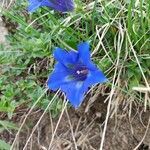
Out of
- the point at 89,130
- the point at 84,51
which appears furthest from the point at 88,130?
the point at 84,51

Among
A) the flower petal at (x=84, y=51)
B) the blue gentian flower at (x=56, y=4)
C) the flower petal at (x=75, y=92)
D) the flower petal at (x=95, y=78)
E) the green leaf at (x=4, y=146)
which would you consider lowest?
the green leaf at (x=4, y=146)

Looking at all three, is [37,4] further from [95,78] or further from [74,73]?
[95,78]

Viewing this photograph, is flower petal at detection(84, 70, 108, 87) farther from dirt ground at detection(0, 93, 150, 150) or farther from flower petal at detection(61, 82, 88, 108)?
dirt ground at detection(0, 93, 150, 150)

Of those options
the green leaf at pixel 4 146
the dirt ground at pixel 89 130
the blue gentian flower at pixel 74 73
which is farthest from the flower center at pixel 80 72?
the green leaf at pixel 4 146

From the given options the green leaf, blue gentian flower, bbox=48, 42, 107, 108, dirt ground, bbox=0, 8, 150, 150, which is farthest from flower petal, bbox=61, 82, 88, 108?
the green leaf

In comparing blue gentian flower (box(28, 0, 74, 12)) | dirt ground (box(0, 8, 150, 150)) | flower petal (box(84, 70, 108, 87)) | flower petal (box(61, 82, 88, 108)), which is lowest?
dirt ground (box(0, 8, 150, 150))

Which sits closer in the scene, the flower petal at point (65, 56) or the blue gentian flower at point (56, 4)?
the flower petal at point (65, 56)

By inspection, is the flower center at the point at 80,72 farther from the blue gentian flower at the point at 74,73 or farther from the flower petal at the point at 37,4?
the flower petal at the point at 37,4

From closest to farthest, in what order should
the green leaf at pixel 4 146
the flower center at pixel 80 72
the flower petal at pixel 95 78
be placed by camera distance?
the flower petal at pixel 95 78 < the flower center at pixel 80 72 < the green leaf at pixel 4 146

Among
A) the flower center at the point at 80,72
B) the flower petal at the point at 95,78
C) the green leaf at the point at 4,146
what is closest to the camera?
the flower petal at the point at 95,78
